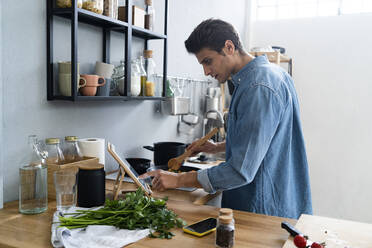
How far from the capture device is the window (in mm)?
3891

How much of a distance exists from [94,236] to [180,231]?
0.28 meters

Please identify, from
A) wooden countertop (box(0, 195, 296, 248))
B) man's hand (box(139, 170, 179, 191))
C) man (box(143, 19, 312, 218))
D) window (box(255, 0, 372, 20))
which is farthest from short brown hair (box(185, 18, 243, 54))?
window (box(255, 0, 372, 20))

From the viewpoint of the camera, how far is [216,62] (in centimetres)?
Answer: 158

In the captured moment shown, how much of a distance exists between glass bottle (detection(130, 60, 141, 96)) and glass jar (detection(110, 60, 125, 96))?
0.05 metres

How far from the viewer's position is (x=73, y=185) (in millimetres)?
1342

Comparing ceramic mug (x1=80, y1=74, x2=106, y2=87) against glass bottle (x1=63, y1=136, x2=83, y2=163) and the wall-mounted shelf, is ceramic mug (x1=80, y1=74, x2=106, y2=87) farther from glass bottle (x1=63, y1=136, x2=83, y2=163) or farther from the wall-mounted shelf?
glass bottle (x1=63, y1=136, x2=83, y2=163)

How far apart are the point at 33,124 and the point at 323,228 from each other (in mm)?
1233

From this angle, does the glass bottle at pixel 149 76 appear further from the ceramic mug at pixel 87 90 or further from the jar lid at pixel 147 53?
the ceramic mug at pixel 87 90

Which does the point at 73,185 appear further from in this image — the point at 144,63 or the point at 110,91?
the point at 144,63

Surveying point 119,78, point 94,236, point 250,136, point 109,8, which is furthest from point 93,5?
point 94,236


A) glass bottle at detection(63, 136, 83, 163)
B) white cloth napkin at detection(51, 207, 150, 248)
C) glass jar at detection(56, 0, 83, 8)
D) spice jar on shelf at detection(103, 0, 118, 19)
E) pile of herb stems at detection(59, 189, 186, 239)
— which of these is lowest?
white cloth napkin at detection(51, 207, 150, 248)

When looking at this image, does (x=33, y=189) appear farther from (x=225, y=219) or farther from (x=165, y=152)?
(x=165, y=152)

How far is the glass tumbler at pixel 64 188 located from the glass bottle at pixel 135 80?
2.39 feet

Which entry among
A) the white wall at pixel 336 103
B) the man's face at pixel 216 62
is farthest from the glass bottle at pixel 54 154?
the white wall at pixel 336 103
